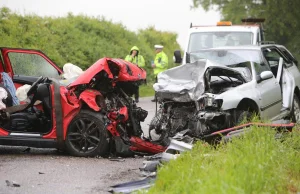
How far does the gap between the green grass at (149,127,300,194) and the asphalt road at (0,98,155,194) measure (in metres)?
0.82

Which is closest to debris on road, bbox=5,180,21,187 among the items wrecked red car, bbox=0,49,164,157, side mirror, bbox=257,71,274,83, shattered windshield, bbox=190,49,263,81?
wrecked red car, bbox=0,49,164,157

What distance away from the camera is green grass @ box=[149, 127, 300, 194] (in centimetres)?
625

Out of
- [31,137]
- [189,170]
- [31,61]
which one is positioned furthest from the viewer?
[31,61]

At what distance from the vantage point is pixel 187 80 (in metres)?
10.7

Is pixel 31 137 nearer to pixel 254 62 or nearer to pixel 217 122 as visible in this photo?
pixel 217 122

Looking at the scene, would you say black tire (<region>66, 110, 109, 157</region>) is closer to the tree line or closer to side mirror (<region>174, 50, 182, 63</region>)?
side mirror (<region>174, 50, 182, 63</region>)

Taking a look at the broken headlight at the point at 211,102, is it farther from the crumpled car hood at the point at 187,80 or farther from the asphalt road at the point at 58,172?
the asphalt road at the point at 58,172

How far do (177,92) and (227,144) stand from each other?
2050mm

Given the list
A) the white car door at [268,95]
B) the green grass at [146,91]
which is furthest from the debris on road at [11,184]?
the green grass at [146,91]

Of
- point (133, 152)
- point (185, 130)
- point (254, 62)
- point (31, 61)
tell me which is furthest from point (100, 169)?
point (254, 62)

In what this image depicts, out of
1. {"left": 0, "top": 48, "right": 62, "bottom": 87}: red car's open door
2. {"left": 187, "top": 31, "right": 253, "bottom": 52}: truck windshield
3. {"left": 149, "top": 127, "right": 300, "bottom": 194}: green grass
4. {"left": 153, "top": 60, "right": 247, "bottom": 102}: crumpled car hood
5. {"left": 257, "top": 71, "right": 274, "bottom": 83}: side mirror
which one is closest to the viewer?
{"left": 149, "top": 127, "right": 300, "bottom": 194}: green grass

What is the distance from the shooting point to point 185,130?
402 inches

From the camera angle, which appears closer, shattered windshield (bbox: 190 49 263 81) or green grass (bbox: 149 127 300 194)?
green grass (bbox: 149 127 300 194)

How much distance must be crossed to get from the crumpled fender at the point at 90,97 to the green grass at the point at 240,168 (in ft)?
5.79
